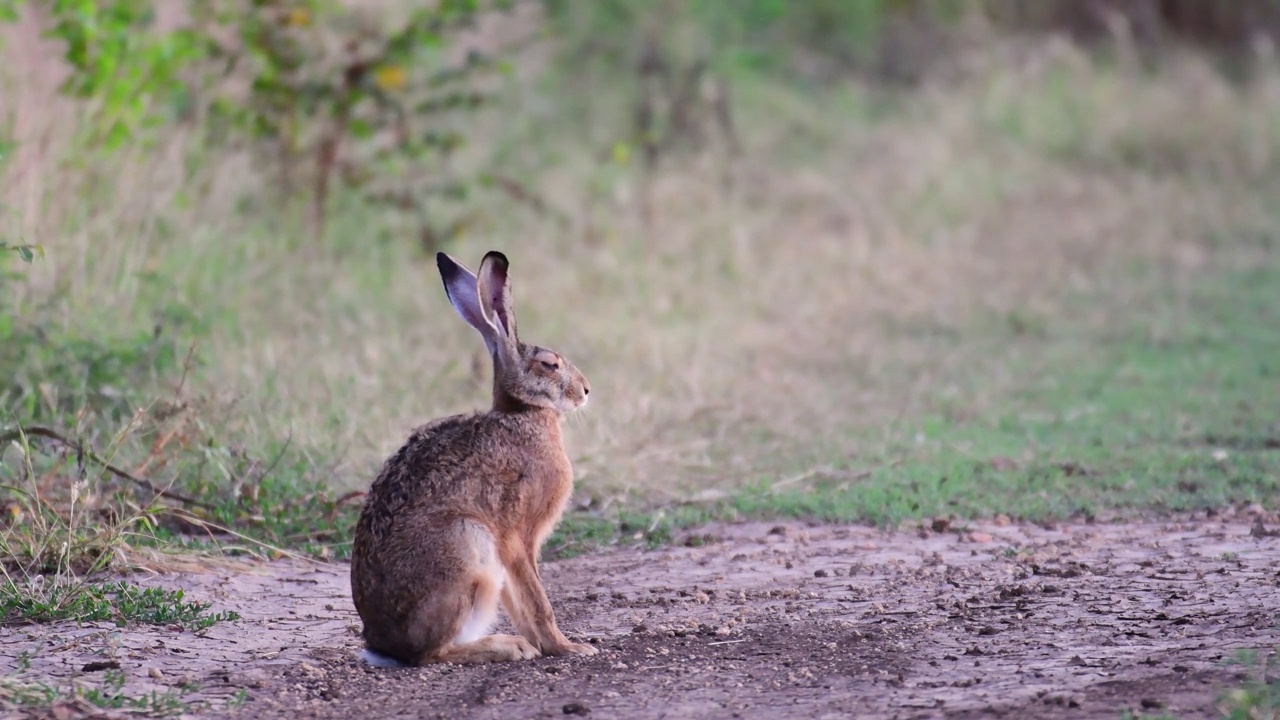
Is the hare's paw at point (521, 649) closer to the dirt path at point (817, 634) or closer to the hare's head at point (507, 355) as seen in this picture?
the dirt path at point (817, 634)

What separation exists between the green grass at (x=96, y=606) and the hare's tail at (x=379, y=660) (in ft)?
2.01

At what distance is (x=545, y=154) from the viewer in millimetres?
13477

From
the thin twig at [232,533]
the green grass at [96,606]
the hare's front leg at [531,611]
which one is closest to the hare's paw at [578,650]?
the hare's front leg at [531,611]

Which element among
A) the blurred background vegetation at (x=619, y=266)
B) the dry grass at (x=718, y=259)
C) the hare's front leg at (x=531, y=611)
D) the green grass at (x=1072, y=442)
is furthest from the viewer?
the dry grass at (x=718, y=259)

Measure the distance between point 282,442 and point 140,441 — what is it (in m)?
0.54

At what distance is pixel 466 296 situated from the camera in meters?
5.12

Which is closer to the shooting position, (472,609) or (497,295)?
(472,609)

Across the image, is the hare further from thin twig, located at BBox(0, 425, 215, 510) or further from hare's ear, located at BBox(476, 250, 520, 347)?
thin twig, located at BBox(0, 425, 215, 510)

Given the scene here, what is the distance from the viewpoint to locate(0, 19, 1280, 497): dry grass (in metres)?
7.67

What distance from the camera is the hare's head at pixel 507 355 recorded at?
16.6ft

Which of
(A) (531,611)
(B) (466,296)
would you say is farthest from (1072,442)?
(A) (531,611)

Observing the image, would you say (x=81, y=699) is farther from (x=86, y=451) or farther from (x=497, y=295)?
(x=497, y=295)

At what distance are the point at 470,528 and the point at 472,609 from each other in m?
0.22

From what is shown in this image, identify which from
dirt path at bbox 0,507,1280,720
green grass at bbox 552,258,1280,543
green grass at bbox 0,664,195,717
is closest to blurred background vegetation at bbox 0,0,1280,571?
green grass at bbox 552,258,1280,543
